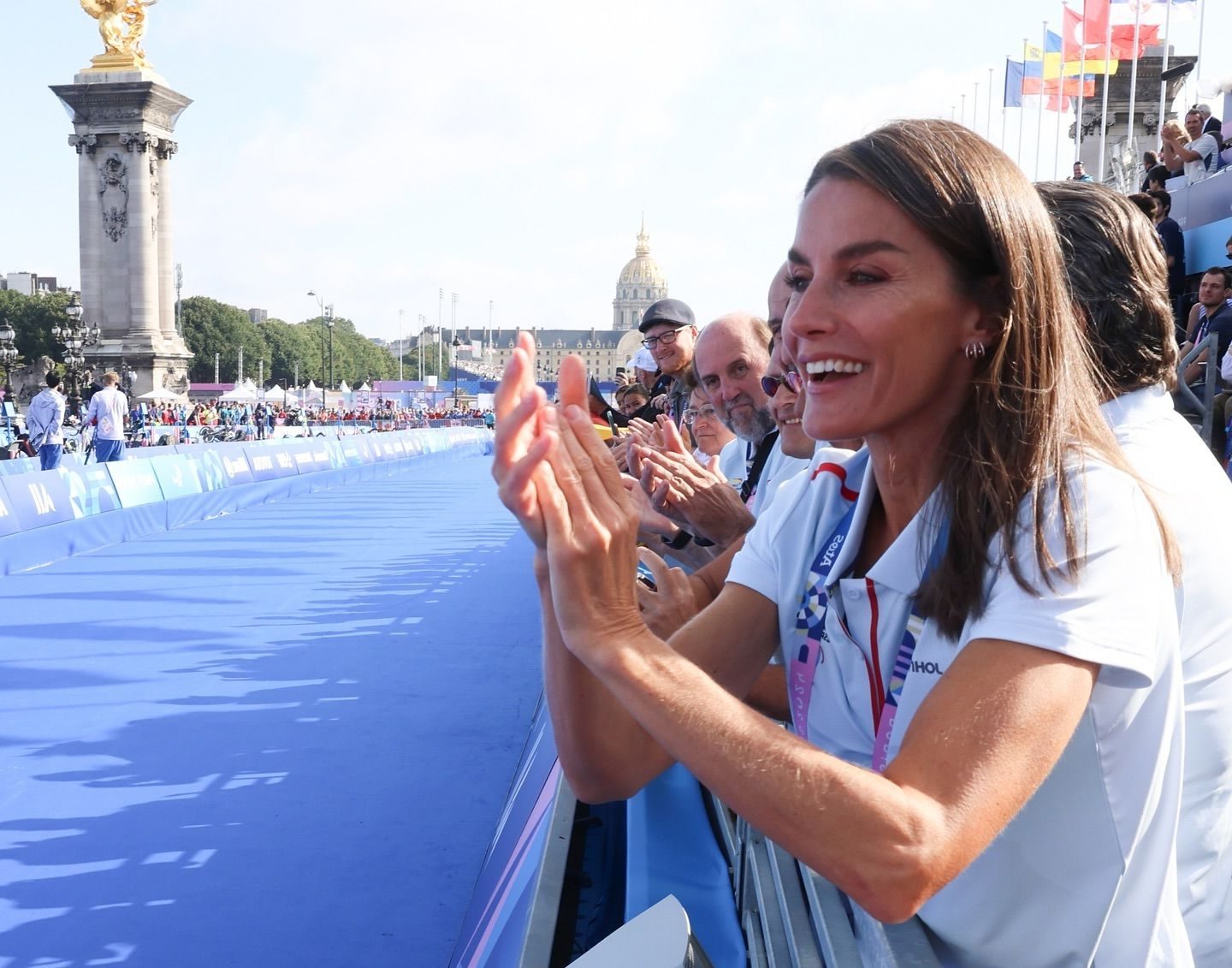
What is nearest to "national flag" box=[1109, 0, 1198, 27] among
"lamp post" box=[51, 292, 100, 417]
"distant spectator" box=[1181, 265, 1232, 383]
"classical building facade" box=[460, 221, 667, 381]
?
"distant spectator" box=[1181, 265, 1232, 383]

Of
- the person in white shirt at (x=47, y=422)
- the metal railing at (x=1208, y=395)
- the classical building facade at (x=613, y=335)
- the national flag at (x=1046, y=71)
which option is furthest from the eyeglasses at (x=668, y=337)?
the classical building facade at (x=613, y=335)

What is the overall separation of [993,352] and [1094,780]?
0.52 meters

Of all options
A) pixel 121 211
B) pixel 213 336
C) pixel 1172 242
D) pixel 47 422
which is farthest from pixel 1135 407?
pixel 213 336

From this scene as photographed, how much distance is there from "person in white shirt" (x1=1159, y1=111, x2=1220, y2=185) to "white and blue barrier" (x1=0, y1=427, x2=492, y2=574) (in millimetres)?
12918

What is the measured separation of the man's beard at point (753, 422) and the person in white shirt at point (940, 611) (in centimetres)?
266

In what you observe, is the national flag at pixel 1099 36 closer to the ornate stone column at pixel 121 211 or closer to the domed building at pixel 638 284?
the ornate stone column at pixel 121 211

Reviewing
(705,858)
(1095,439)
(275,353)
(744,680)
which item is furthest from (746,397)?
(275,353)

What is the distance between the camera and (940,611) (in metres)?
1.29

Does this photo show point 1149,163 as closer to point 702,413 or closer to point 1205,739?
point 702,413

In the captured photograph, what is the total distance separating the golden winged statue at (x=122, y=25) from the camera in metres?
47.9

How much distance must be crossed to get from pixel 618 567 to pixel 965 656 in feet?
1.27

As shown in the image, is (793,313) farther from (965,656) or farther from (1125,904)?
(1125,904)

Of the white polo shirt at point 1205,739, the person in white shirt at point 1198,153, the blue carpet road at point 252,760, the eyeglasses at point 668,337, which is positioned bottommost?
the blue carpet road at point 252,760

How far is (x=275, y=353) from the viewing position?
109312 mm
